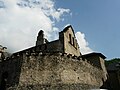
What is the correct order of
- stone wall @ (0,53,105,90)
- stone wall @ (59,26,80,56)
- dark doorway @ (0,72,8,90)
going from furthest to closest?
stone wall @ (59,26,80,56) < dark doorway @ (0,72,8,90) < stone wall @ (0,53,105,90)

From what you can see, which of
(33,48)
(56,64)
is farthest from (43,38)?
(56,64)

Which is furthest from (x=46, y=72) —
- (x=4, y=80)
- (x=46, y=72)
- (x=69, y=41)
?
(x=69, y=41)

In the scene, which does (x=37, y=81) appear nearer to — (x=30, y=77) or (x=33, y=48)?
(x=30, y=77)

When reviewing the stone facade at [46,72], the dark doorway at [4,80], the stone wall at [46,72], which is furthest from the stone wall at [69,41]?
the dark doorway at [4,80]

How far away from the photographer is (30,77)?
19.3 metres

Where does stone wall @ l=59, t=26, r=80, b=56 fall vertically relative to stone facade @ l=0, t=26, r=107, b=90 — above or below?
above

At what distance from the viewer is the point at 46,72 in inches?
780

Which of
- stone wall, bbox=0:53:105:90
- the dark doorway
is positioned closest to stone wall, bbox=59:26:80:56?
stone wall, bbox=0:53:105:90

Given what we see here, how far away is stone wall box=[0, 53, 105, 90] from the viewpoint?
19.0 meters

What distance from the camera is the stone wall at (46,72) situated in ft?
62.5

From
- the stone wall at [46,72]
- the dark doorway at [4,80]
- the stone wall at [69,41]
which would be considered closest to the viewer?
the stone wall at [46,72]

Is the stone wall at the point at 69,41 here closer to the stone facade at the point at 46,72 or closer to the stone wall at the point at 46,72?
the stone facade at the point at 46,72

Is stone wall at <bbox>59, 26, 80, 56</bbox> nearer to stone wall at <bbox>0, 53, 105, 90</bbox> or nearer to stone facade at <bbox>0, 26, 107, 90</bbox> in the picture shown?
stone facade at <bbox>0, 26, 107, 90</bbox>

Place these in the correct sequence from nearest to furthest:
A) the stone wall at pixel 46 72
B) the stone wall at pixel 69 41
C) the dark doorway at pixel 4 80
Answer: the stone wall at pixel 46 72 < the dark doorway at pixel 4 80 < the stone wall at pixel 69 41
